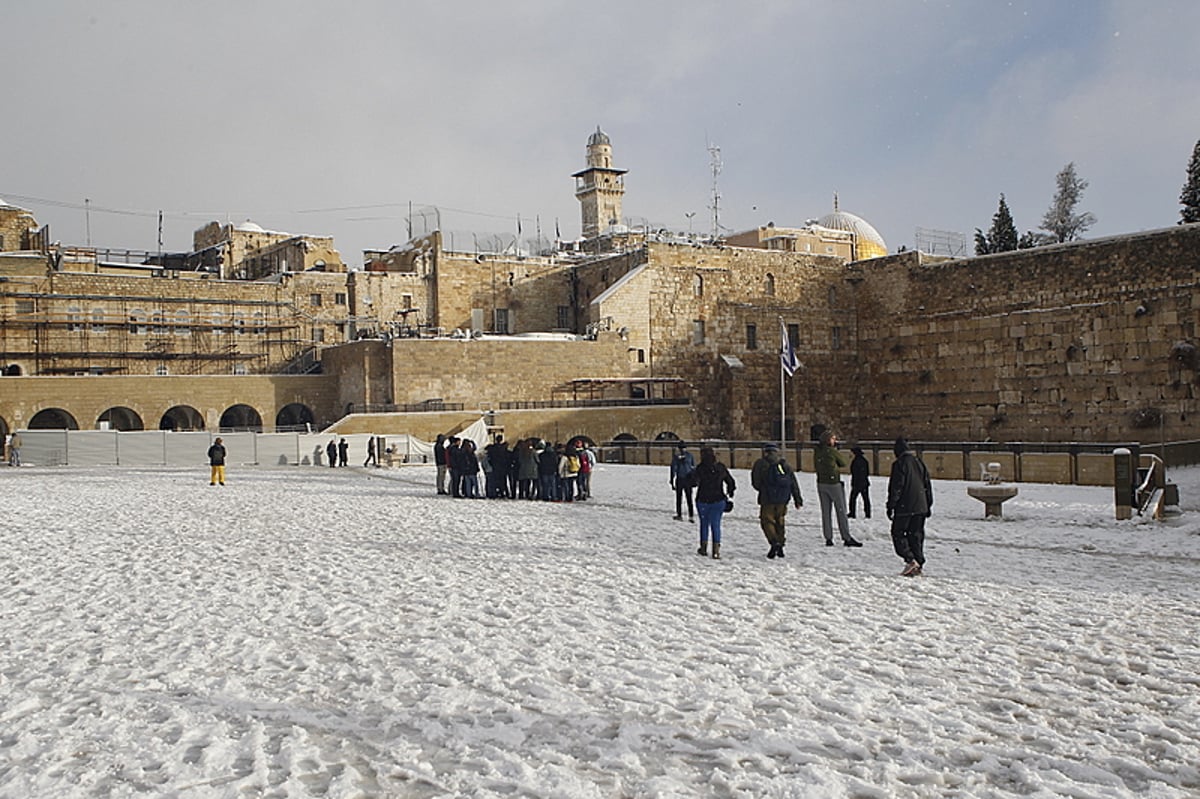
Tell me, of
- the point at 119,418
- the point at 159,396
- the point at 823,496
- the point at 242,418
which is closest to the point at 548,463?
the point at 823,496

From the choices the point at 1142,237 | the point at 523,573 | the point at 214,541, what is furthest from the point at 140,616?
the point at 1142,237

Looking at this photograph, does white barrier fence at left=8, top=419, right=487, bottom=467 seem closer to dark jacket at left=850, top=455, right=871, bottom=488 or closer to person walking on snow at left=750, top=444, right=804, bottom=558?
dark jacket at left=850, top=455, right=871, bottom=488

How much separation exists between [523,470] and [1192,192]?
38.5 meters

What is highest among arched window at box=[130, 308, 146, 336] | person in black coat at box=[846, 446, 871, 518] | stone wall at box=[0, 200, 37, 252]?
stone wall at box=[0, 200, 37, 252]

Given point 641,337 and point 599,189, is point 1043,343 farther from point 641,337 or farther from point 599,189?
point 599,189

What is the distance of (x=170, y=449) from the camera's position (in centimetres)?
3080

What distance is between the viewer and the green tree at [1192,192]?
4406 cm

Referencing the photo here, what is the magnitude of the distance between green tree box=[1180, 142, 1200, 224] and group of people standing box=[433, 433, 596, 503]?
36.7m

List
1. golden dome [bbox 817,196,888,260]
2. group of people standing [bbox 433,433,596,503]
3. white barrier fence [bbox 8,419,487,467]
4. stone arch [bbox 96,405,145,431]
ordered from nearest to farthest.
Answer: group of people standing [bbox 433,433,596,503], white barrier fence [bbox 8,419,487,467], stone arch [bbox 96,405,145,431], golden dome [bbox 817,196,888,260]

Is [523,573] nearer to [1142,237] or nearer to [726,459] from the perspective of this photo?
[726,459]

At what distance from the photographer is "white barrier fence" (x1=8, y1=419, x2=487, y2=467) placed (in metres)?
30.7

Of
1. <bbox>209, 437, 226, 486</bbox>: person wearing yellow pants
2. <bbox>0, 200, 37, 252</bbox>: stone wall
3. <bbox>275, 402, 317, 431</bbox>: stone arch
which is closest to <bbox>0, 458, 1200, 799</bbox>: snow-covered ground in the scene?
<bbox>209, 437, 226, 486</bbox>: person wearing yellow pants

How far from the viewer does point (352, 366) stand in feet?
122

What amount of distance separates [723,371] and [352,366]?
14.1m
